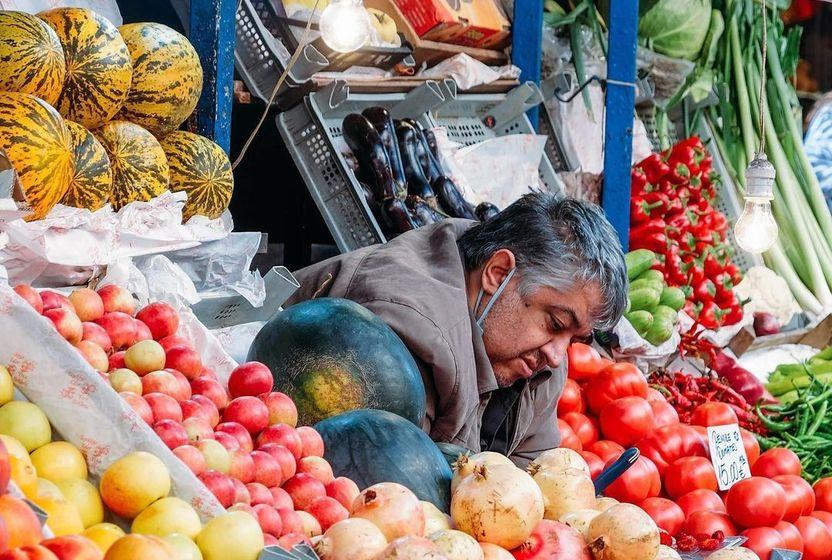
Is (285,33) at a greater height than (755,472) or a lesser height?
greater

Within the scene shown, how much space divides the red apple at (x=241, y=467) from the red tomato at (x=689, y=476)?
7.09 feet

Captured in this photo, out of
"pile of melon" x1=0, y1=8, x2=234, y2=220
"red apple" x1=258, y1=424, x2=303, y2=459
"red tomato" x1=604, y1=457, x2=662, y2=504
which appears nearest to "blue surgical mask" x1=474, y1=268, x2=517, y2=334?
"red tomato" x1=604, y1=457, x2=662, y2=504

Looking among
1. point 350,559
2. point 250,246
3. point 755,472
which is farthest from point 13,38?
point 755,472

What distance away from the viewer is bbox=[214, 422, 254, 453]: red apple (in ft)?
6.09

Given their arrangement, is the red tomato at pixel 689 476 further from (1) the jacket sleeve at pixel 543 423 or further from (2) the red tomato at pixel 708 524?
(1) the jacket sleeve at pixel 543 423

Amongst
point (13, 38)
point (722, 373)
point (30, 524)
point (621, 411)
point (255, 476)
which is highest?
point (13, 38)

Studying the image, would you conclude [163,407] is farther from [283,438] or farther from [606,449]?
[606,449]

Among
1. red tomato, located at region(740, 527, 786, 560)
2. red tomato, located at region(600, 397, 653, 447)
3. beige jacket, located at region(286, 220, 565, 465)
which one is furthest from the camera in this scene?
red tomato, located at region(600, 397, 653, 447)

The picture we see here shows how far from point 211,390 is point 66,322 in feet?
0.95

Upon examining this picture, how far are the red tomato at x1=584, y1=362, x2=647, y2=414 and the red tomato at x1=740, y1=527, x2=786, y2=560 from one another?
3.23 ft

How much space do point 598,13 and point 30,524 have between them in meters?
5.23

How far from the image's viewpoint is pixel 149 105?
10.1 feet

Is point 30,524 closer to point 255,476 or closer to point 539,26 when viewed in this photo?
point 255,476

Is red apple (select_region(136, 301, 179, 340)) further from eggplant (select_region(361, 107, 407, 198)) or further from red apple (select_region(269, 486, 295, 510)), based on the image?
eggplant (select_region(361, 107, 407, 198))
